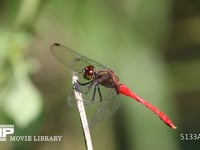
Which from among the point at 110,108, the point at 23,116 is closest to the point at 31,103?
the point at 23,116

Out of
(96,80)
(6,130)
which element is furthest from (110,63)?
(6,130)

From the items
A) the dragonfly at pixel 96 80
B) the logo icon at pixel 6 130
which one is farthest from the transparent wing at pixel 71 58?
the logo icon at pixel 6 130

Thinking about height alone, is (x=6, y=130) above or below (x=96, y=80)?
below

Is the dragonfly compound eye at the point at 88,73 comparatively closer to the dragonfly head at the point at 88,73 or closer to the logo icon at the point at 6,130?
the dragonfly head at the point at 88,73

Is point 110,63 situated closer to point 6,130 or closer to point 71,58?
point 71,58

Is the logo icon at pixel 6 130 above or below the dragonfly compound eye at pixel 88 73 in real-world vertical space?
below

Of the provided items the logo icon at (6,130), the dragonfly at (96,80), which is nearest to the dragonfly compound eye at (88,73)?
the dragonfly at (96,80)

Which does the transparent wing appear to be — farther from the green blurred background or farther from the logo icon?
the logo icon
